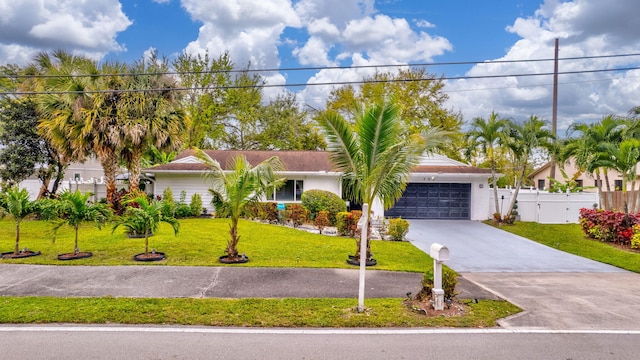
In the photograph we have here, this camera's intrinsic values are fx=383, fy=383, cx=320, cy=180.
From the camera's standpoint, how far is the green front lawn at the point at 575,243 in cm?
1133

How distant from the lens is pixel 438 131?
8.83m

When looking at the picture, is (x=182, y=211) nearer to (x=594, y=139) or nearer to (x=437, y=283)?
(x=437, y=283)

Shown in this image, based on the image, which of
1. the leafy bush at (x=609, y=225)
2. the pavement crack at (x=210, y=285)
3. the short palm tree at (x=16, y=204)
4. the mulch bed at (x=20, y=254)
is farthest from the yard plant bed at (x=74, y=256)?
the leafy bush at (x=609, y=225)

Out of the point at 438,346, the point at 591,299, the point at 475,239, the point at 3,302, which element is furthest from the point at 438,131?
the point at 3,302

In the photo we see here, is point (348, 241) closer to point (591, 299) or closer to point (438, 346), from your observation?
point (591, 299)

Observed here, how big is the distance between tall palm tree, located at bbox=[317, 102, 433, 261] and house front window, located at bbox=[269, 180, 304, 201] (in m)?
10.3

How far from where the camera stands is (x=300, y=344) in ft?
16.2

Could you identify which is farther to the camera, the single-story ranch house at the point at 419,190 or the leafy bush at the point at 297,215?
the single-story ranch house at the point at 419,190

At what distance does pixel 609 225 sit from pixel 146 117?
18.6 metres

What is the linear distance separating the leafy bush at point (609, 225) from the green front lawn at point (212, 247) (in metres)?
7.74

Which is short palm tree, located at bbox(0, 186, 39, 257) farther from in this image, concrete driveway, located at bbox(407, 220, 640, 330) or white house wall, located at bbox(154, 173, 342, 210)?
concrete driveway, located at bbox(407, 220, 640, 330)

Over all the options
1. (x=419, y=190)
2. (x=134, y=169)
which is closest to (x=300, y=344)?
(x=134, y=169)

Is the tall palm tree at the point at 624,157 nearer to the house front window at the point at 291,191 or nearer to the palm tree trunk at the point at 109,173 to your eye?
the house front window at the point at 291,191

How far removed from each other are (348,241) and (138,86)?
10.8m
